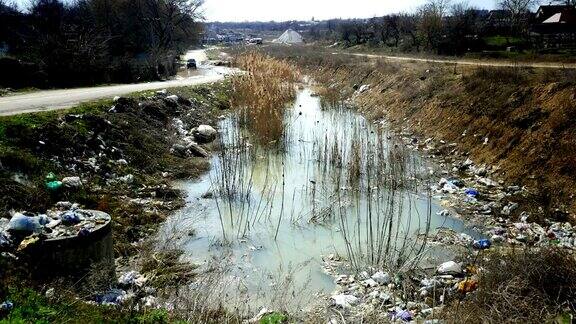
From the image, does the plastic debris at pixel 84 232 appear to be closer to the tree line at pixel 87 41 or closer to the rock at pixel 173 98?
the rock at pixel 173 98

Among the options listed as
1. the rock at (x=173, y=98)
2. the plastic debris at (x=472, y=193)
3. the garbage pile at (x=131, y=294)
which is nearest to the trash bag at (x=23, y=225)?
the garbage pile at (x=131, y=294)

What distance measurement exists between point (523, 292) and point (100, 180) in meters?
7.14

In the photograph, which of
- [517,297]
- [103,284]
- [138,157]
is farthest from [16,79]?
[517,297]

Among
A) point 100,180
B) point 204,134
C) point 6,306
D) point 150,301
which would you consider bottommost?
point 150,301

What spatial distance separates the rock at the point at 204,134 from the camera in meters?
13.5

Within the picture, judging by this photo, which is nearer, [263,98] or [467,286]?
[467,286]

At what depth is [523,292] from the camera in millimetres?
4805

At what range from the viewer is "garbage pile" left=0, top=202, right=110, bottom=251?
16.7ft

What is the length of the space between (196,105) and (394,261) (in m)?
12.4

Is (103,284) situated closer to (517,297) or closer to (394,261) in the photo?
(394,261)

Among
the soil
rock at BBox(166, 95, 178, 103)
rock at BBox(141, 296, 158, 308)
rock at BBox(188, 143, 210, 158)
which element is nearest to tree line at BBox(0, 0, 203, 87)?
rock at BBox(166, 95, 178, 103)

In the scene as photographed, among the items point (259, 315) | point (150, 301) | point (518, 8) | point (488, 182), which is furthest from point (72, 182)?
point (518, 8)

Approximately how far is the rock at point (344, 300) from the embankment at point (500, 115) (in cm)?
443

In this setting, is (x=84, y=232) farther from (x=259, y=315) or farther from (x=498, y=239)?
(x=498, y=239)
